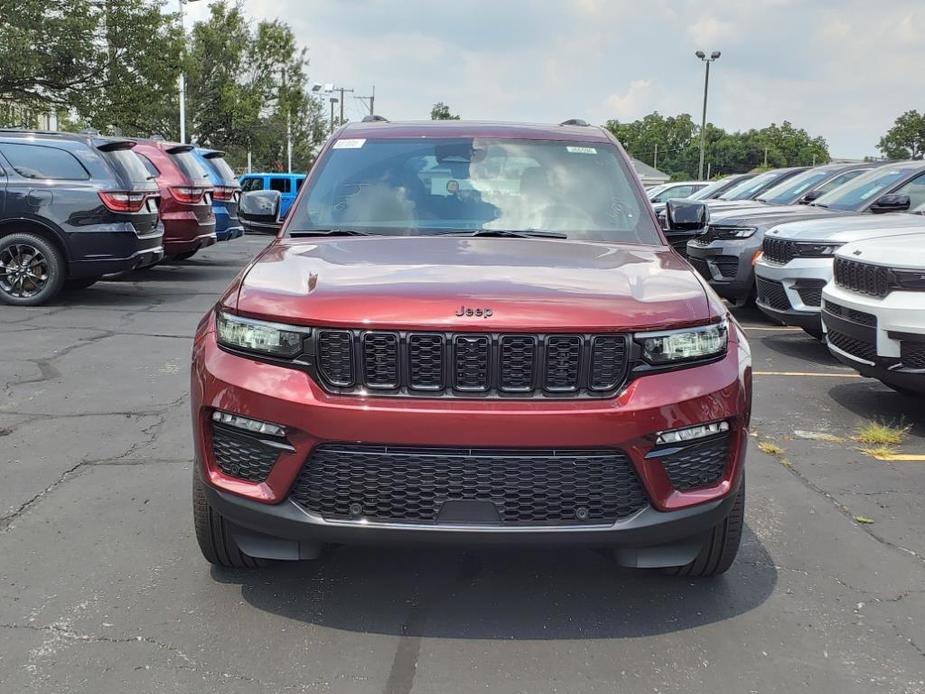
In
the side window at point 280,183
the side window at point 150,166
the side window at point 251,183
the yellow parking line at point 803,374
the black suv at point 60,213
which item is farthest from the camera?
the side window at point 280,183

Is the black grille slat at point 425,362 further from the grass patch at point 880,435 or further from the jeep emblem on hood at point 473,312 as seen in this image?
the grass patch at point 880,435

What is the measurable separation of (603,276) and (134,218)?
345 inches

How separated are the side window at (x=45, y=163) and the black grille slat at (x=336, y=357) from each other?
8782 millimetres

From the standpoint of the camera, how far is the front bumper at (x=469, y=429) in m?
2.87

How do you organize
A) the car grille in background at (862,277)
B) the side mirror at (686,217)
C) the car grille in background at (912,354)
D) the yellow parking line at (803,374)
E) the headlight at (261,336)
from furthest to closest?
the yellow parking line at (803,374) < the car grille in background at (862,277) < the car grille in background at (912,354) < the side mirror at (686,217) < the headlight at (261,336)

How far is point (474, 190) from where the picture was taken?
14.0 feet

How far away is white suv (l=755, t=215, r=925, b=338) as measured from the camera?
825 centimetres

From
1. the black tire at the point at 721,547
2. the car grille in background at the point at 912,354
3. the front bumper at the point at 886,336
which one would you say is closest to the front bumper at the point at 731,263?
the front bumper at the point at 886,336

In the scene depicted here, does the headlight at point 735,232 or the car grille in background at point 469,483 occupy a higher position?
the headlight at point 735,232

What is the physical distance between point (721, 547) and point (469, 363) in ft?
4.21

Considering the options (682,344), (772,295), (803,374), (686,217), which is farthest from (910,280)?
(682,344)

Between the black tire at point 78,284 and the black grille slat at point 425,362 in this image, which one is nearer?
the black grille slat at point 425,362

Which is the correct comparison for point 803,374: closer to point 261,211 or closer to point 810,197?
point 810,197

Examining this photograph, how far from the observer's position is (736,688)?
9.49 feet
